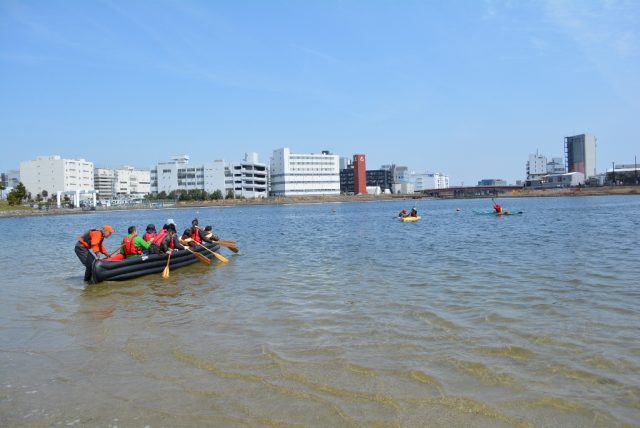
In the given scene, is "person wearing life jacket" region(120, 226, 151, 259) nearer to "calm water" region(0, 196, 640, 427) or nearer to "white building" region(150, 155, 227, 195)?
"calm water" region(0, 196, 640, 427)

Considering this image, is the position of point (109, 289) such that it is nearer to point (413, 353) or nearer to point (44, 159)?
point (413, 353)

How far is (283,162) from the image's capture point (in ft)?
573

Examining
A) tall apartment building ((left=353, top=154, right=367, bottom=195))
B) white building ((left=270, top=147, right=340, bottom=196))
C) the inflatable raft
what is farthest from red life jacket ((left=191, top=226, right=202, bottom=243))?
tall apartment building ((left=353, top=154, right=367, bottom=195))

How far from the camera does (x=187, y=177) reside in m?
167

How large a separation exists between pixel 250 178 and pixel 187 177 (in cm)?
2117

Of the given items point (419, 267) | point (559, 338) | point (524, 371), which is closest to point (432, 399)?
point (524, 371)

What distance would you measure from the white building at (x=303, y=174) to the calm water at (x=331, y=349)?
15863cm

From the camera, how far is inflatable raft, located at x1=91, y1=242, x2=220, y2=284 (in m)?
16.1

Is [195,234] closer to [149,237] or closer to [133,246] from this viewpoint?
[149,237]

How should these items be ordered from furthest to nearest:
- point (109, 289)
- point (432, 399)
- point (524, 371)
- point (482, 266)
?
point (482, 266), point (109, 289), point (524, 371), point (432, 399)

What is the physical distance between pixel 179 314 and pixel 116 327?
1504 millimetres

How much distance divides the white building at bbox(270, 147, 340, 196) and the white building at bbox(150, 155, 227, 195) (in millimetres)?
22547

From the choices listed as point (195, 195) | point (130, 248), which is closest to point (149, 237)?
point (130, 248)

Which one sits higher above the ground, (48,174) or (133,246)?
(48,174)
